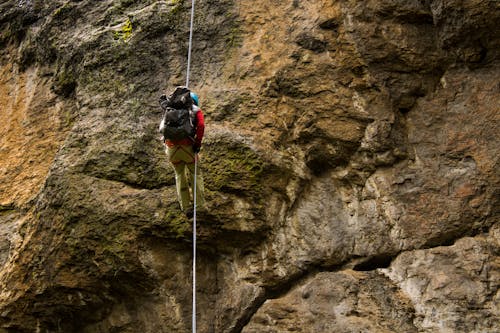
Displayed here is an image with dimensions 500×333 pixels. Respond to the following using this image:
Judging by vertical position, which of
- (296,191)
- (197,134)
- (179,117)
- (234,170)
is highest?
(179,117)

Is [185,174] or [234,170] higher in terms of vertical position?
[234,170]

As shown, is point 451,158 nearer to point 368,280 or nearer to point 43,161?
point 368,280

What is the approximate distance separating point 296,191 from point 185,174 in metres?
1.71

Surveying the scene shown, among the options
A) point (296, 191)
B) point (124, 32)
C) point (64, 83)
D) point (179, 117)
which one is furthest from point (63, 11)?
point (296, 191)

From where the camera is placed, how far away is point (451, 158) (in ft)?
29.8

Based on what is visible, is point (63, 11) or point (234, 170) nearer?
point (234, 170)

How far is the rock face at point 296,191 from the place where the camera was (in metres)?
8.55

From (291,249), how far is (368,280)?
1177 mm

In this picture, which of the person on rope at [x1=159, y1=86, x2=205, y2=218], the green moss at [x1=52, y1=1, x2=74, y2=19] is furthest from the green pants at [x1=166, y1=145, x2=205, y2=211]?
the green moss at [x1=52, y1=1, x2=74, y2=19]

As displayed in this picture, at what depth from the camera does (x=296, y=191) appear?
9.35 meters

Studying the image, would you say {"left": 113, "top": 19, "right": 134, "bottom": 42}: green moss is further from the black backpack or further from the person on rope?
the black backpack

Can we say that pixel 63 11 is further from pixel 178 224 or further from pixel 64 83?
pixel 178 224

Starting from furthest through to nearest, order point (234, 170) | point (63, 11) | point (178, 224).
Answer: point (63, 11)
point (234, 170)
point (178, 224)

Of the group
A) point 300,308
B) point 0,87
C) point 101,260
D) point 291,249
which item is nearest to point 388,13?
point 291,249
